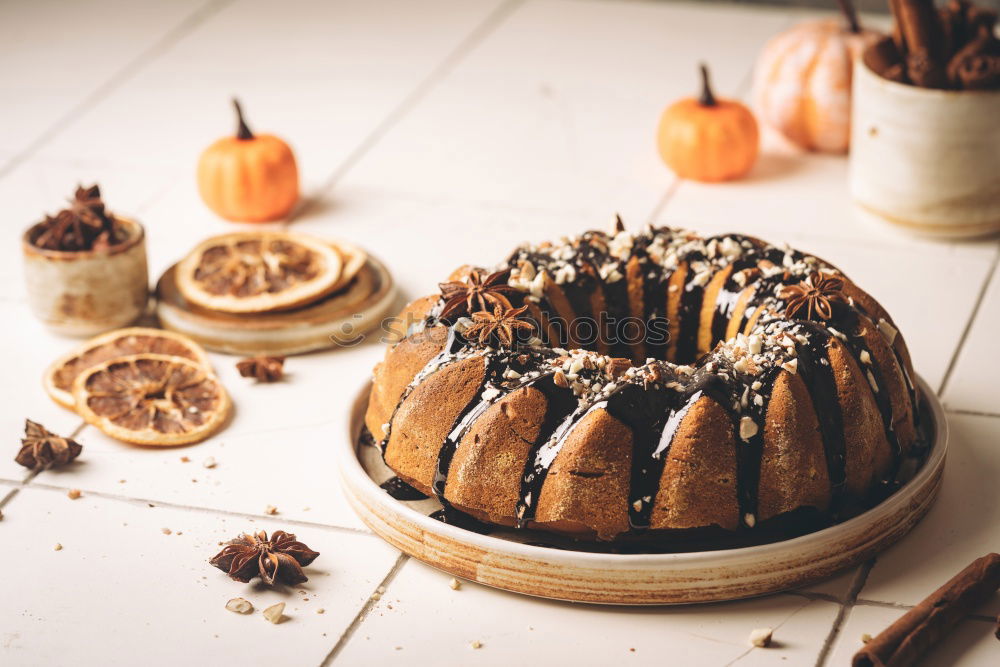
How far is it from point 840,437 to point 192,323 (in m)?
1.46

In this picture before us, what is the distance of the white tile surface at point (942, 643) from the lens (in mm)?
1946

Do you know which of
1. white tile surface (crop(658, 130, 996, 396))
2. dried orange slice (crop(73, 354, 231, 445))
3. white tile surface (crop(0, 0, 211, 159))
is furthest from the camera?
white tile surface (crop(0, 0, 211, 159))

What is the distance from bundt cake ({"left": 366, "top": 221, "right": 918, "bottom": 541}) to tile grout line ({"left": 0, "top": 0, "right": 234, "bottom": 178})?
2.06 m

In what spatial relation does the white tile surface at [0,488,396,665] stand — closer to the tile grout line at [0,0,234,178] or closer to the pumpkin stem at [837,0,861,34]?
the tile grout line at [0,0,234,178]

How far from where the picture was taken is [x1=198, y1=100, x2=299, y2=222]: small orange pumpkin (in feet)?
11.2

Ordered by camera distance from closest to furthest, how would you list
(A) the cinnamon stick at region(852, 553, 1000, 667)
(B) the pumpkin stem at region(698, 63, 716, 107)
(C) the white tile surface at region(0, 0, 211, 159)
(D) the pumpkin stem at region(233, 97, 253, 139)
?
(A) the cinnamon stick at region(852, 553, 1000, 667)
(D) the pumpkin stem at region(233, 97, 253, 139)
(B) the pumpkin stem at region(698, 63, 716, 107)
(C) the white tile surface at region(0, 0, 211, 159)

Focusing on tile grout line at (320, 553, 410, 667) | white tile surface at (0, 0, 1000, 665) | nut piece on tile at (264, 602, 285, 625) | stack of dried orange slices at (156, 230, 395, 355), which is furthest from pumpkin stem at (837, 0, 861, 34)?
nut piece on tile at (264, 602, 285, 625)

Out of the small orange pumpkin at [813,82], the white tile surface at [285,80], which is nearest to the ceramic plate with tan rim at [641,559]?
the small orange pumpkin at [813,82]

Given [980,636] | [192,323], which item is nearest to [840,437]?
[980,636]

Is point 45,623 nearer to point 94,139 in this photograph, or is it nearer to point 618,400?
point 618,400

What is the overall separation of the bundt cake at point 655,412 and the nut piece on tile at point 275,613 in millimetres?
299

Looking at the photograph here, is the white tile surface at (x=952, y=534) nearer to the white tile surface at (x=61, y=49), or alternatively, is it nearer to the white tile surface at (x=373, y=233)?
the white tile surface at (x=373, y=233)

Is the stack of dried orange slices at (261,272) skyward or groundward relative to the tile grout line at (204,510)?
skyward

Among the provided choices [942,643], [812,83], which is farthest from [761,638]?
[812,83]
